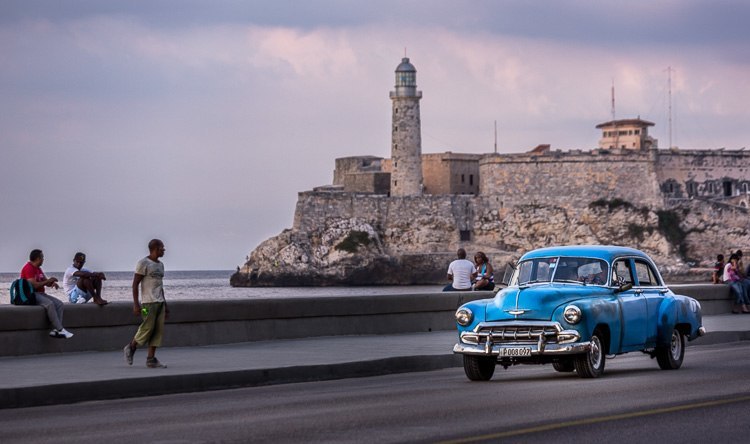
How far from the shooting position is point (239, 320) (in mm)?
23047

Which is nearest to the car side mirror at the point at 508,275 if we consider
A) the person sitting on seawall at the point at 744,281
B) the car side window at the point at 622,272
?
the car side window at the point at 622,272

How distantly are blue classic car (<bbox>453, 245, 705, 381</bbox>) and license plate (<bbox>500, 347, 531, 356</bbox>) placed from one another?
0.04 ft

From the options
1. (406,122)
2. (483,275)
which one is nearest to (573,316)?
(483,275)

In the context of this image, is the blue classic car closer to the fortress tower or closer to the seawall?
the seawall

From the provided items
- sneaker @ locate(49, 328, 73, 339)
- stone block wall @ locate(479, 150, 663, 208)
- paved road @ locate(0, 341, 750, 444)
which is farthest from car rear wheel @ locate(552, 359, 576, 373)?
stone block wall @ locate(479, 150, 663, 208)

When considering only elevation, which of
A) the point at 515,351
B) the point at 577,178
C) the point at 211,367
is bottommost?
the point at 211,367

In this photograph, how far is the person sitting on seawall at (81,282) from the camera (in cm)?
2228

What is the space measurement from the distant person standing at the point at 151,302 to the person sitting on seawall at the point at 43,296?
2.23 metres

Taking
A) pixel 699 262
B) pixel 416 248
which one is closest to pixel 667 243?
pixel 699 262

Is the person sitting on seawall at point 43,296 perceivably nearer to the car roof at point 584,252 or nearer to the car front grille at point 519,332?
the car front grille at point 519,332

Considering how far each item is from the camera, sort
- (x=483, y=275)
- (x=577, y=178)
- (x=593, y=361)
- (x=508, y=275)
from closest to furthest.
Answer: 1. (x=593, y=361)
2. (x=508, y=275)
3. (x=483, y=275)
4. (x=577, y=178)

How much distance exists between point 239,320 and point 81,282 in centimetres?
269

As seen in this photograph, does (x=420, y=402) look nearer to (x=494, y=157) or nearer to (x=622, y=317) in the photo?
(x=622, y=317)

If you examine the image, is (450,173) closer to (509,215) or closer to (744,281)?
(509,215)
